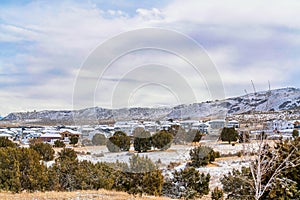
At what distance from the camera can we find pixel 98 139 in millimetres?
31859

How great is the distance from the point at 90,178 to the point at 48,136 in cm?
3268

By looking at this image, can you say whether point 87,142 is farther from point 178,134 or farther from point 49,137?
point 178,134

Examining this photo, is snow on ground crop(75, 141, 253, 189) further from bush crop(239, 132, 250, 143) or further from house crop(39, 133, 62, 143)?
house crop(39, 133, 62, 143)

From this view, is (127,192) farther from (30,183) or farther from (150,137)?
(150,137)

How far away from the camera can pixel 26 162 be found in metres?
14.4

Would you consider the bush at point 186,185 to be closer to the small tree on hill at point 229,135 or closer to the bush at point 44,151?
the bush at point 44,151

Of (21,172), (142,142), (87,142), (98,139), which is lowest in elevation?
(21,172)

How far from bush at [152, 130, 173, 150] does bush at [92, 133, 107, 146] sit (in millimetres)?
5322

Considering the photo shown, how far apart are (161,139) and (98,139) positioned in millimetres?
6067

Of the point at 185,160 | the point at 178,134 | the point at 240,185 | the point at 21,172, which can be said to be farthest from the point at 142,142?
the point at 240,185

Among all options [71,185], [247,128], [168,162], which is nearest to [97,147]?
[168,162]

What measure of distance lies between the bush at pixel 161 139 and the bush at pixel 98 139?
17.5ft

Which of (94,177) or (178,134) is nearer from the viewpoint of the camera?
(94,177)

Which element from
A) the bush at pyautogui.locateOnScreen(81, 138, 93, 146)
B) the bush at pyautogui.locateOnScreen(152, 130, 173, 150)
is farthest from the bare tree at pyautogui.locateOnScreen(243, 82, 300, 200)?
the bush at pyautogui.locateOnScreen(81, 138, 93, 146)
